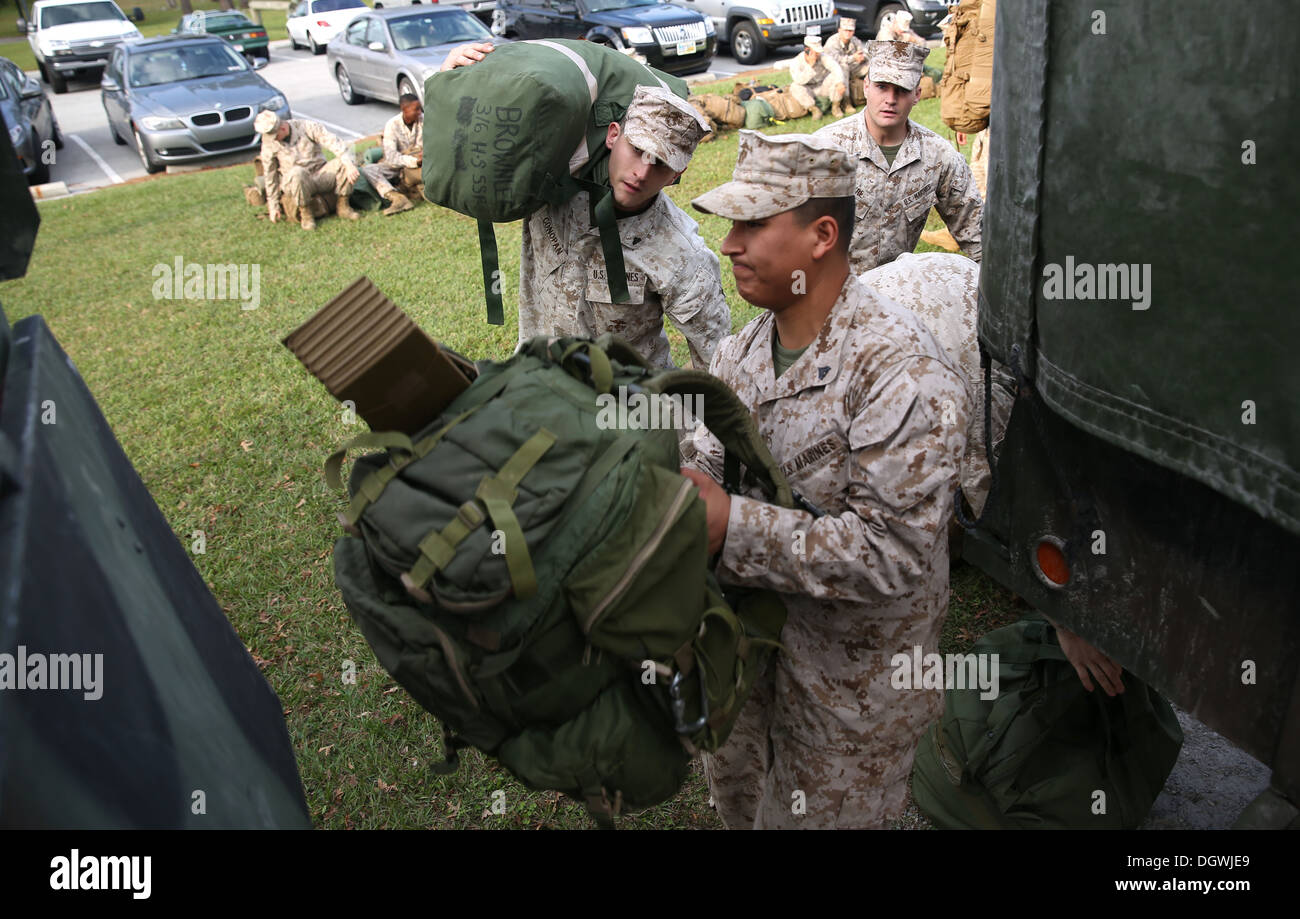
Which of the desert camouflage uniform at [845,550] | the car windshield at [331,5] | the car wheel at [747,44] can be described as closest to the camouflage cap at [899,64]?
the desert camouflage uniform at [845,550]

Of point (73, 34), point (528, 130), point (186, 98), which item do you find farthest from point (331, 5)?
point (528, 130)

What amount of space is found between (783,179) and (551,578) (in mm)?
1067

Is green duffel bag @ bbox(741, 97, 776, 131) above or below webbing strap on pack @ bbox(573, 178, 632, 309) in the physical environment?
below

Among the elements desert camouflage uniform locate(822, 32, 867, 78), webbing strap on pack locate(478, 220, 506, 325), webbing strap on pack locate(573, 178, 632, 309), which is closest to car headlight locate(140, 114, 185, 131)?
desert camouflage uniform locate(822, 32, 867, 78)

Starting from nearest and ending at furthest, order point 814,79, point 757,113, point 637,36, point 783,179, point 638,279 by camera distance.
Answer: point 783,179 < point 638,279 < point 757,113 < point 814,79 < point 637,36

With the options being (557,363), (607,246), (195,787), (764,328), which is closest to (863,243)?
(607,246)

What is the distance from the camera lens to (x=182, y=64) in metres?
15.7

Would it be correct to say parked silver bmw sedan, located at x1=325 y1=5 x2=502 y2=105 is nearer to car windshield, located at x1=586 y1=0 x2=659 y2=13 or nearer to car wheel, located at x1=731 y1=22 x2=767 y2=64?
car windshield, located at x1=586 y1=0 x2=659 y2=13

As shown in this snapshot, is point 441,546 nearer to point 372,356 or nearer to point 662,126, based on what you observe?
point 372,356

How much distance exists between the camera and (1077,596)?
2.16 metres

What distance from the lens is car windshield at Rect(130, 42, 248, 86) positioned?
15.4 metres

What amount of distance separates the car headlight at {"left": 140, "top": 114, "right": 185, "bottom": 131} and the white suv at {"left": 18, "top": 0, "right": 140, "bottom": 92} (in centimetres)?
1042

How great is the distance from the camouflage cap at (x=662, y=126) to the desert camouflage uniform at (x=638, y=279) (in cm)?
36

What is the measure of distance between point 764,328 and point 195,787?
63.8 inches
